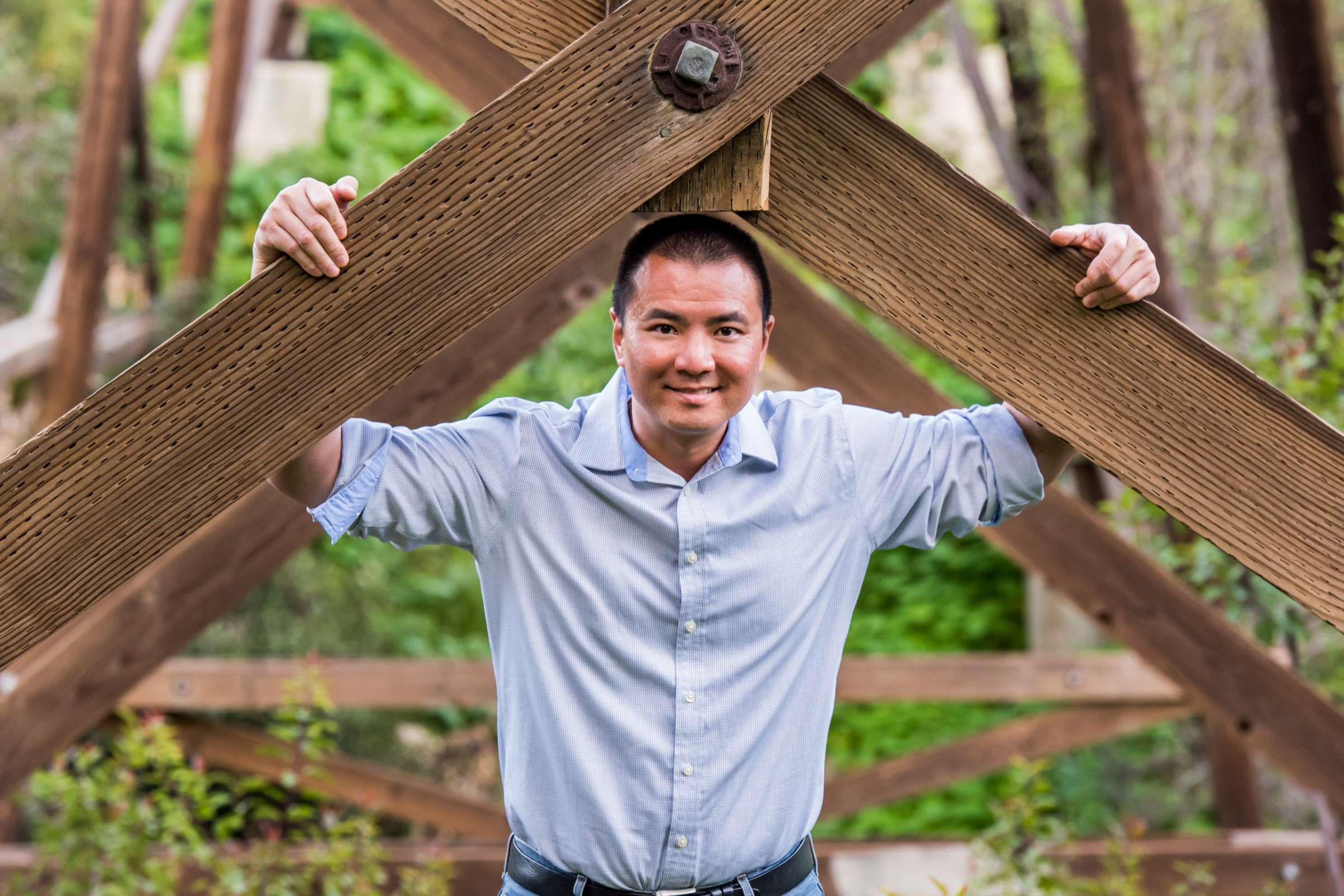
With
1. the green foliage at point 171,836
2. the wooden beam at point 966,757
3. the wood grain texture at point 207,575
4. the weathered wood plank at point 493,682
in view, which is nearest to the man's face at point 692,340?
the wood grain texture at point 207,575

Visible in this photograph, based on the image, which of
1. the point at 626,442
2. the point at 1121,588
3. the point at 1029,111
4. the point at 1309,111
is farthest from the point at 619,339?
the point at 1029,111

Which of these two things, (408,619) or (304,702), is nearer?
(304,702)

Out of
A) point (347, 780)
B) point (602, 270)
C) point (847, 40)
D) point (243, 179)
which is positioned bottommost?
point (347, 780)

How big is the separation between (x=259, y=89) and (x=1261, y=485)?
662 cm

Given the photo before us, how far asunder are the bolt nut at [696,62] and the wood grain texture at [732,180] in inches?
3.4

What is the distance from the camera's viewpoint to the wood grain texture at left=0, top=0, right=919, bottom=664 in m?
1.42

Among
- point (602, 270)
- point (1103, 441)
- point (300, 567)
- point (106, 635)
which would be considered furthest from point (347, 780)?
point (1103, 441)

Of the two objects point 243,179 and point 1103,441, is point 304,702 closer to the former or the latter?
point 1103,441

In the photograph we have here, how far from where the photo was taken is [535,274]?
1474 mm

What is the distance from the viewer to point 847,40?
1473 millimetres

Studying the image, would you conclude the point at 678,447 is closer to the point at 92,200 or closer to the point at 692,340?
the point at 692,340

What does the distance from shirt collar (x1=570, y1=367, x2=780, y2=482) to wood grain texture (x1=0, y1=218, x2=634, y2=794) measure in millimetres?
1172

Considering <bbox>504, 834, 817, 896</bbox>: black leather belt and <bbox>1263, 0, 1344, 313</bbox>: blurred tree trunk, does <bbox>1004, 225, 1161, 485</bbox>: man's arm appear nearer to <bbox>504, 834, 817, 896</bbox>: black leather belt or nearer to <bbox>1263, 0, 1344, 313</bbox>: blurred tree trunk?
<bbox>504, 834, 817, 896</bbox>: black leather belt

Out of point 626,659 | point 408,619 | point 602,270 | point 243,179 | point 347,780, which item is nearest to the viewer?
point 626,659
